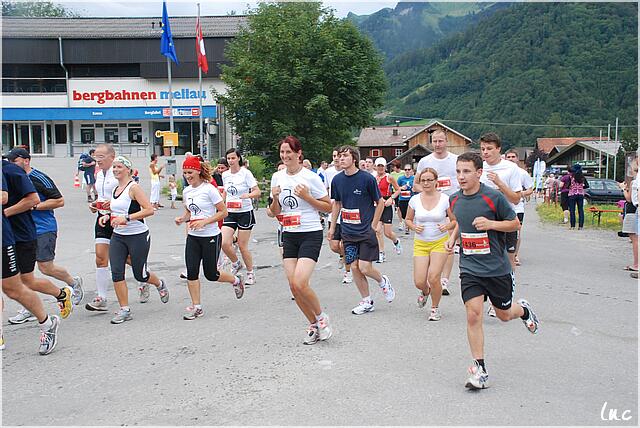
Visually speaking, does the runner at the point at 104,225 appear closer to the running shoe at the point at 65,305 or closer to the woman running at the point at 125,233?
the woman running at the point at 125,233


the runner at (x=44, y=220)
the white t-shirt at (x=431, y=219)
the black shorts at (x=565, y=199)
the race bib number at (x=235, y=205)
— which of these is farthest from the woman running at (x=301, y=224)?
the black shorts at (x=565, y=199)

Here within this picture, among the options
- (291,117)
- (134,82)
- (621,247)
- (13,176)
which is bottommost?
(621,247)

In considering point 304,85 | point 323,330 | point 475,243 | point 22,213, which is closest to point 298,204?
point 323,330

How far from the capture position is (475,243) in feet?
17.8

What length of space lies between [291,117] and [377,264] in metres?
22.9

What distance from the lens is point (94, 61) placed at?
174 ft

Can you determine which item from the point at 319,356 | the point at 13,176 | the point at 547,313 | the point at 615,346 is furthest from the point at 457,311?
the point at 13,176

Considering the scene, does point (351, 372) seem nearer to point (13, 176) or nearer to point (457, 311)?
point (457, 311)

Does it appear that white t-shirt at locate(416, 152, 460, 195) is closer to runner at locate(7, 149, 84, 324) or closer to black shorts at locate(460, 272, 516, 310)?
black shorts at locate(460, 272, 516, 310)

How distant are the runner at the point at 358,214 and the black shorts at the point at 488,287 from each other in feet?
8.43

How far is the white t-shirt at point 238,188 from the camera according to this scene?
1031 cm

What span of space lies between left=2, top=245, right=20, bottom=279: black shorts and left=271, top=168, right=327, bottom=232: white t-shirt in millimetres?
2655

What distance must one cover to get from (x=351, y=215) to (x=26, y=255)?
3.64 meters

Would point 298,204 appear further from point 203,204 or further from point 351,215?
point 203,204
